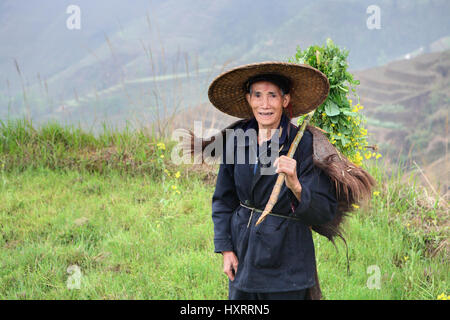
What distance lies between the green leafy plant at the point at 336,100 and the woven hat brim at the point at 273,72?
0.86ft

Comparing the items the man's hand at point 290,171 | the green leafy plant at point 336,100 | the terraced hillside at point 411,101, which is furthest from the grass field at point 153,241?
the terraced hillside at point 411,101

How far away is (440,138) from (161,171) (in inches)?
1266

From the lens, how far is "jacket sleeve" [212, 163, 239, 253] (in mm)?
2420

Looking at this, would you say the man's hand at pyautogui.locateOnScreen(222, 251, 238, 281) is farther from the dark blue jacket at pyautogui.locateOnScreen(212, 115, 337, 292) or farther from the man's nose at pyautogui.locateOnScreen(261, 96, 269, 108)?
the man's nose at pyautogui.locateOnScreen(261, 96, 269, 108)

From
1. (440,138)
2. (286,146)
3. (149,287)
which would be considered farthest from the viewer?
(440,138)

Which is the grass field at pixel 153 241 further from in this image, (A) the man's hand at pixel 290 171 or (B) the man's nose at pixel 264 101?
(B) the man's nose at pixel 264 101

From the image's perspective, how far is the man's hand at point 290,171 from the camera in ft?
6.35

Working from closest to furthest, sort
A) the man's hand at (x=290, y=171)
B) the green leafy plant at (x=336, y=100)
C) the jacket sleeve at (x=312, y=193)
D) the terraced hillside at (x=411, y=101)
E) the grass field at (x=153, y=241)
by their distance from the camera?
1. the man's hand at (x=290, y=171)
2. the jacket sleeve at (x=312, y=193)
3. the green leafy plant at (x=336, y=100)
4. the grass field at (x=153, y=241)
5. the terraced hillside at (x=411, y=101)

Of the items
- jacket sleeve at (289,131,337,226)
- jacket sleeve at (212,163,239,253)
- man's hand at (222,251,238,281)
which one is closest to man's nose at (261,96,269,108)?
jacket sleeve at (289,131,337,226)

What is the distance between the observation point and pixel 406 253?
4156 mm

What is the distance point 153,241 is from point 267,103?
2.65m
